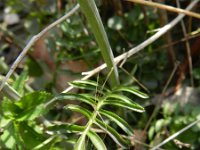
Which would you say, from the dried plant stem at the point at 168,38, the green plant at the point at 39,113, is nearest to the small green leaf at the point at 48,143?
the green plant at the point at 39,113

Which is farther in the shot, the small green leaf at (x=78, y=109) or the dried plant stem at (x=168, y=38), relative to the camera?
the dried plant stem at (x=168, y=38)

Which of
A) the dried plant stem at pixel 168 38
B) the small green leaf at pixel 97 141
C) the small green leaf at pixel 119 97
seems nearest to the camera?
the small green leaf at pixel 97 141

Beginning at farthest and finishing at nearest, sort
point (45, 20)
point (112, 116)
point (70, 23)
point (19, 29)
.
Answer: point (19, 29), point (45, 20), point (70, 23), point (112, 116)

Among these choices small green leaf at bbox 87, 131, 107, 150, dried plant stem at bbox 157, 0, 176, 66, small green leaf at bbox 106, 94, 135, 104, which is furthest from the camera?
dried plant stem at bbox 157, 0, 176, 66

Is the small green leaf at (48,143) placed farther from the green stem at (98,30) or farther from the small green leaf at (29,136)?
the green stem at (98,30)

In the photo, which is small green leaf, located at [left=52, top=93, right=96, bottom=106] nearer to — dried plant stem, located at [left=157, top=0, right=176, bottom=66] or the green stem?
the green stem

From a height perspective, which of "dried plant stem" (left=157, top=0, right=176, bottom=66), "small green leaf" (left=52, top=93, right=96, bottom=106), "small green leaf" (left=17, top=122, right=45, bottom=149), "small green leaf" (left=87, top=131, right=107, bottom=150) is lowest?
"dried plant stem" (left=157, top=0, right=176, bottom=66)

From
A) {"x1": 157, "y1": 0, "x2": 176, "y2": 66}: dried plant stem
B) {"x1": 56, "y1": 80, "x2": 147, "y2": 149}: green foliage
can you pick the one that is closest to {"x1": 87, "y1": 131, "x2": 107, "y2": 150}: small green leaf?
{"x1": 56, "y1": 80, "x2": 147, "y2": 149}: green foliage

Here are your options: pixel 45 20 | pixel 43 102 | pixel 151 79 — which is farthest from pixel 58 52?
pixel 43 102

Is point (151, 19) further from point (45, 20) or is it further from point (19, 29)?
point (19, 29)
